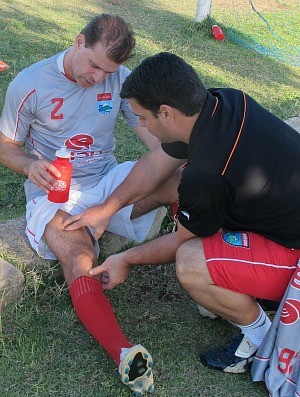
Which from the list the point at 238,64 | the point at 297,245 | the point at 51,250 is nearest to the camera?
the point at 297,245

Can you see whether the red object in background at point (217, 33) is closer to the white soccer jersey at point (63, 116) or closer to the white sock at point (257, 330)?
the white soccer jersey at point (63, 116)

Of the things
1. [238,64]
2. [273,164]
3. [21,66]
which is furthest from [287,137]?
[238,64]

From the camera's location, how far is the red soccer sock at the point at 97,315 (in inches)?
104

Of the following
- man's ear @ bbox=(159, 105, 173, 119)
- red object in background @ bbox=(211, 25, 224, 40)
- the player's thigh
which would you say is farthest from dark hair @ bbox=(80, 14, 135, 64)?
red object in background @ bbox=(211, 25, 224, 40)

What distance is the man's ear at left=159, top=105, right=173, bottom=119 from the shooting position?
2.47 m

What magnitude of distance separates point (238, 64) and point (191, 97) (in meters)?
5.53

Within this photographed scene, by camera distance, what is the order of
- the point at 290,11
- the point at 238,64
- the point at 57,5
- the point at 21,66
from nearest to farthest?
the point at 21,66
the point at 238,64
the point at 57,5
the point at 290,11

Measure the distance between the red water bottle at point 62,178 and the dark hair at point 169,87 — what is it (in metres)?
0.58

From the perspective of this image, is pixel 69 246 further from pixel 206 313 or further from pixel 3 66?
pixel 3 66

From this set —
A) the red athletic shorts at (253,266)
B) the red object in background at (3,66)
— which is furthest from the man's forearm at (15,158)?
the red object in background at (3,66)

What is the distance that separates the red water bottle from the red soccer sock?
0.42m

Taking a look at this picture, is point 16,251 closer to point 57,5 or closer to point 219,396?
point 219,396

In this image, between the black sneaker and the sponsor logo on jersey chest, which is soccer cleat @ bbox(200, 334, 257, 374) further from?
the sponsor logo on jersey chest

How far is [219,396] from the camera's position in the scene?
2.65 m
